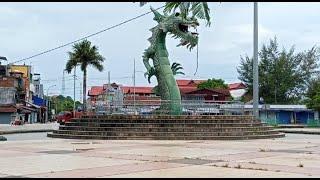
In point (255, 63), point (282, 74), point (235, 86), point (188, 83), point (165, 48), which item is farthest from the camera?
point (188, 83)

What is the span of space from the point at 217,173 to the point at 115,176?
2.17m

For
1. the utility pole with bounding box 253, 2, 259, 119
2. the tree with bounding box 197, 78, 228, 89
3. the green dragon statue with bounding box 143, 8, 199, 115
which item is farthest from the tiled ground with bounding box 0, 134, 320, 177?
the tree with bounding box 197, 78, 228, 89

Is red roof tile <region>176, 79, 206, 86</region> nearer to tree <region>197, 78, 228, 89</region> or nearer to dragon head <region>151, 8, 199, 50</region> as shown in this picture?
tree <region>197, 78, 228, 89</region>

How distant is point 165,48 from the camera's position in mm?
30734

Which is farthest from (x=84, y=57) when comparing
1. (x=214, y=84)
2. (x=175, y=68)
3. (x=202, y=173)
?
(x=202, y=173)

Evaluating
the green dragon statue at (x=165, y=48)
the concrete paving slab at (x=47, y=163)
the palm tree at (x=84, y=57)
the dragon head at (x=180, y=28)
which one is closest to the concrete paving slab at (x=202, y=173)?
the concrete paving slab at (x=47, y=163)

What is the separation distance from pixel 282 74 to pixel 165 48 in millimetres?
52407

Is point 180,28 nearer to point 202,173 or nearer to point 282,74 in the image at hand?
point 202,173

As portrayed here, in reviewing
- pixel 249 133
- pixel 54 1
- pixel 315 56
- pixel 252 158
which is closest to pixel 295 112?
pixel 315 56

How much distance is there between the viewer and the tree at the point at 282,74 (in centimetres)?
8019

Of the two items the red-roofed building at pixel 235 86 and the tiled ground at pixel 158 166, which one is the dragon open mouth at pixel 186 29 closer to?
the tiled ground at pixel 158 166

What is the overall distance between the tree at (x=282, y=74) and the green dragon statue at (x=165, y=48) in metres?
52.1

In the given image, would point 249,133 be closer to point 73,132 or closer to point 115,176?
point 73,132

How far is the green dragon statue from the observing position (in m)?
29.6
